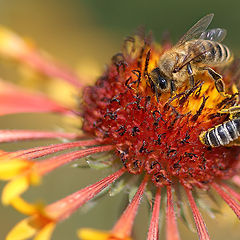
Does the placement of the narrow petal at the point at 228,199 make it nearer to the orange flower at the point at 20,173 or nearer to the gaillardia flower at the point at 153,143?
the gaillardia flower at the point at 153,143

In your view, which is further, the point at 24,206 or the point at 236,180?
the point at 236,180

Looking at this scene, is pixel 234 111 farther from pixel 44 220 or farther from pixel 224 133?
pixel 44 220

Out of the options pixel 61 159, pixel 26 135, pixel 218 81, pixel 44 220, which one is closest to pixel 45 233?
pixel 44 220

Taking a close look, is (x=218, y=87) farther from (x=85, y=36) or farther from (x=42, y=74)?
(x=85, y=36)

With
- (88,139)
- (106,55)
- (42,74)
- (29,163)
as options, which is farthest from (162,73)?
(106,55)

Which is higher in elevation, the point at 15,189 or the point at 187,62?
the point at 187,62

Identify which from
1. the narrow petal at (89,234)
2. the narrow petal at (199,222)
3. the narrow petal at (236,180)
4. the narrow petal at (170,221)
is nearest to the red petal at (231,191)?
the narrow petal at (236,180)
